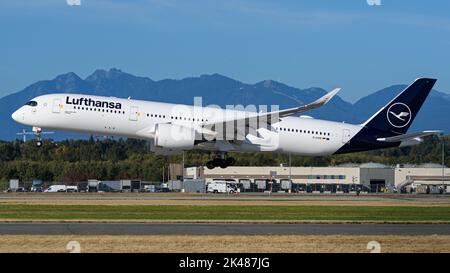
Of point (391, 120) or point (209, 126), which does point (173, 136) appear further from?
point (391, 120)

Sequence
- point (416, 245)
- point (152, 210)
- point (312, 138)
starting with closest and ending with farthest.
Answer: point (416, 245) → point (152, 210) → point (312, 138)

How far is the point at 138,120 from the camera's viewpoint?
5553cm

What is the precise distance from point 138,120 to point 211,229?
2106 cm

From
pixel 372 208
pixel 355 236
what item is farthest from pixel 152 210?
pixel 355 236

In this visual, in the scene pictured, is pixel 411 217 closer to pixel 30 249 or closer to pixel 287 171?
pixel 30 249

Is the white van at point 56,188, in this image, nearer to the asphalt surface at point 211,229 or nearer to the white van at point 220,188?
the white van at point 220,188

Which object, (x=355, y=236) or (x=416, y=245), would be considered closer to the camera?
(x=416, y=245)

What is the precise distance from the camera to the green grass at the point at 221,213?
42812 mm

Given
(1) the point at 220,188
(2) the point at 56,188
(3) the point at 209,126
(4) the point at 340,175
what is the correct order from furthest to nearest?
(4) the point at 340,175 → (2) the point at 56,188 → (1) the point at 220,188 → (3) the point at 209,126

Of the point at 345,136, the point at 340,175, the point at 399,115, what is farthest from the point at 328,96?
the point at 340,175

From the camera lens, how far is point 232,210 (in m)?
48.9

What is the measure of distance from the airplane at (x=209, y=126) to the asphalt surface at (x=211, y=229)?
49.9ft

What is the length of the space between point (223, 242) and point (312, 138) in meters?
31.0

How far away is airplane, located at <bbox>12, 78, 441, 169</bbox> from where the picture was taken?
180ft
